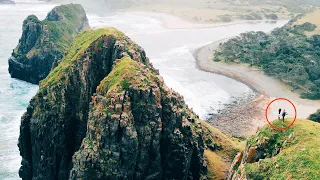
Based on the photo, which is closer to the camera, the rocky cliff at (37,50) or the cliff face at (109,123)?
the cliff face at (109,123)

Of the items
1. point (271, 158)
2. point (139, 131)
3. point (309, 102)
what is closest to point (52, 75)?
point (139, 131)

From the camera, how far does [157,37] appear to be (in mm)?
177500

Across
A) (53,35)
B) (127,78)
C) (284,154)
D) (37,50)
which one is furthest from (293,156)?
(53,35)

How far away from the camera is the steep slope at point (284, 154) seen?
102 feet

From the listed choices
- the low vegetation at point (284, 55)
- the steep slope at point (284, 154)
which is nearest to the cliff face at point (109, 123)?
the steep slope at point (284, 154)

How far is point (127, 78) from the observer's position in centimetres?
4316

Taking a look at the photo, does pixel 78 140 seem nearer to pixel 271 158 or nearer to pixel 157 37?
pixel 271 158

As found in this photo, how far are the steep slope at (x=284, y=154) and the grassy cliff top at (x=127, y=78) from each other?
45.9 ft

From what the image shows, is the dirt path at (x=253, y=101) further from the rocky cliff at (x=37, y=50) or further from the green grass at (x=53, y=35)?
the rocky cliff at (x=37, y=50)

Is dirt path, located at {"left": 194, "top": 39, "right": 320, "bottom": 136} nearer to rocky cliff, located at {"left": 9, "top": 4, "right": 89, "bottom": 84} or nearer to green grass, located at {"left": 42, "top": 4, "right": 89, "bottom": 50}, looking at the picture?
green grass, located at {"left": 42, "top": 4, "right": 89, "bottom": 50}

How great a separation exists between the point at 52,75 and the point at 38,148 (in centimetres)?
1126

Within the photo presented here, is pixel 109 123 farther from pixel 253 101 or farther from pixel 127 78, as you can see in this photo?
pixel 253 101

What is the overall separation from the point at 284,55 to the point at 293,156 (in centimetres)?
11759

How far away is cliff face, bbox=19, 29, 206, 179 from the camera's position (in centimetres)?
4081
